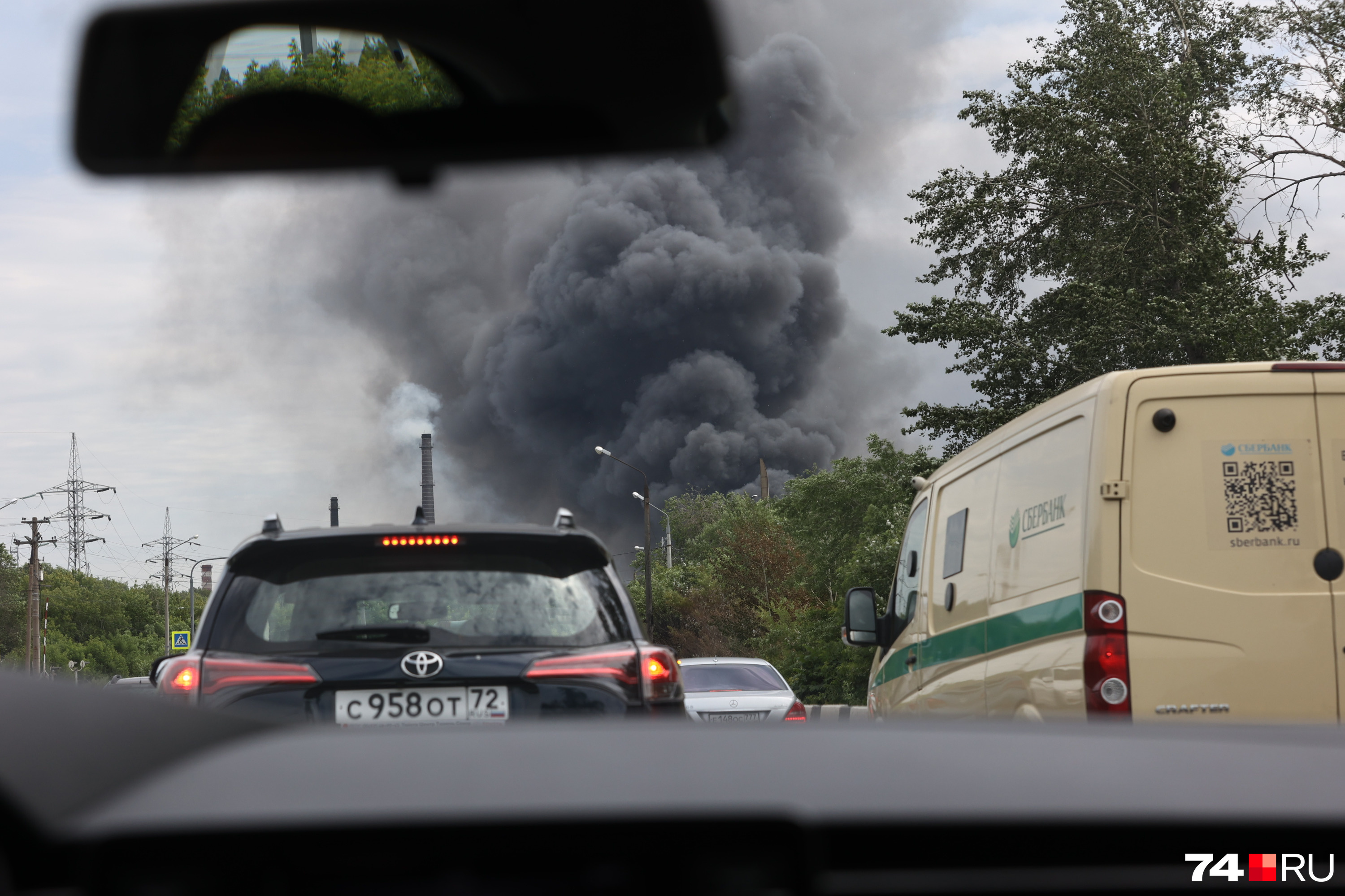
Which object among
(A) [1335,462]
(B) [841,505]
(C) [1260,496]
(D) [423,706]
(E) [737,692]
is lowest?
(E) [737,692]

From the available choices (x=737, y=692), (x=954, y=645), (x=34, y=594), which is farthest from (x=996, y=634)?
(x=34, y=594)

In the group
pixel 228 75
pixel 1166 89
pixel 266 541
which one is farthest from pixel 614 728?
pixel 1166 89

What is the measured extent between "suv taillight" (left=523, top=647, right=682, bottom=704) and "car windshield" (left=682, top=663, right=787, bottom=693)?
14176mm

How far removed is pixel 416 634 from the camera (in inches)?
178

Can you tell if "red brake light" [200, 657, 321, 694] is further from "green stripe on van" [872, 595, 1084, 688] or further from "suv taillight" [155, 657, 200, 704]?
"green stripe on van" [872, 595, 1084, 688]

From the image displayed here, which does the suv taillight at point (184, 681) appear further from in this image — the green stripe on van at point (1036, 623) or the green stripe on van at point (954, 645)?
the green stripe on van at point (954, 645)

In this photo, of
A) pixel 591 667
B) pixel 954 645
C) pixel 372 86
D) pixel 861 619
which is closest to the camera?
pixel 372 86

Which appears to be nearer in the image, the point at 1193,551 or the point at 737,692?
the point at 1193,551

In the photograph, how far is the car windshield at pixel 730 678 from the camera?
751 inches

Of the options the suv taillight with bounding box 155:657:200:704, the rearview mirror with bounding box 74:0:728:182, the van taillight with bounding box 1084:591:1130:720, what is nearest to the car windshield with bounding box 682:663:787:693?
the van taillight with bounding box 1084:591:1130:720

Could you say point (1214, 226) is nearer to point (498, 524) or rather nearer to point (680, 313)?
point (498, 524)

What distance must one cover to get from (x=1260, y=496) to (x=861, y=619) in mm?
3907

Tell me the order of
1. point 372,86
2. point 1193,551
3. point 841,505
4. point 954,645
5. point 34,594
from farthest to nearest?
point 34,594 < point 841,505 < point 954,645 < point 1193,551 < point 372,86

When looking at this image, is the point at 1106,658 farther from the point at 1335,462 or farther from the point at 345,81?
the point at 345,81
